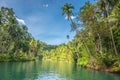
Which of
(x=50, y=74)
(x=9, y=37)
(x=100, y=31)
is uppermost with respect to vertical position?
(x=9, y=37)

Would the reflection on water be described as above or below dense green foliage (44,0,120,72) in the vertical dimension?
below

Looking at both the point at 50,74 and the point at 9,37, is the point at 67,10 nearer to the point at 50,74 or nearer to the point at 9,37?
the point at 50,74

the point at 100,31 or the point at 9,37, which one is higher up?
the point at 9,37

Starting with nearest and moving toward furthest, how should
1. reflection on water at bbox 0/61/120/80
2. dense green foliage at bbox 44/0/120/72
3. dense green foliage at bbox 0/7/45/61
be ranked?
reflection on water at bbox 0/61/120/80 < dense green foliage at bbox 44/0/120/72 < dense green foliage at bbox 0/7/45/61

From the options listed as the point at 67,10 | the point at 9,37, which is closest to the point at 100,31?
the point at 67,10

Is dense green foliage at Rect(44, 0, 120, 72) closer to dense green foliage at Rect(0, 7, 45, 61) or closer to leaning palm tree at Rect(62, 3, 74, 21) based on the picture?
leaning palm tree at Rect(62, 3, 74, 21)

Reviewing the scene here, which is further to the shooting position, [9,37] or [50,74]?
[9,37]

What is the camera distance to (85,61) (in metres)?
67.6

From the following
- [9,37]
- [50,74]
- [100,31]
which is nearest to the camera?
[50,74]

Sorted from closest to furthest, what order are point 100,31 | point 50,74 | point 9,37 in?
point 50,74 < point 100,31 < point 9,37

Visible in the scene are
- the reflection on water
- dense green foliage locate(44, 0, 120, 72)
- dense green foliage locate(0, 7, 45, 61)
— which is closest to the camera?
the reflection on water

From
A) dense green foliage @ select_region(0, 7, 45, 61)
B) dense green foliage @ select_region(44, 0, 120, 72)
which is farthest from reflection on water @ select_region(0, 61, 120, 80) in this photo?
dense green foliage @ select_region(0, 7, 45, 61)

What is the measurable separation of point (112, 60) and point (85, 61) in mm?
20513

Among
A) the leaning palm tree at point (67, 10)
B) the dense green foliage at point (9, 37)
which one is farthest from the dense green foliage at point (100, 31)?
the dense green foliage at point (9, 37)
